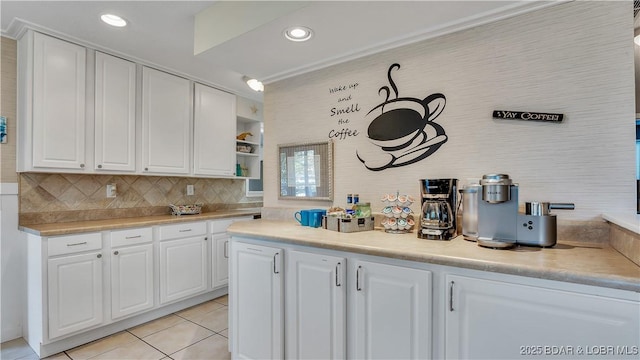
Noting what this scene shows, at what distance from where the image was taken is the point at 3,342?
236 cm

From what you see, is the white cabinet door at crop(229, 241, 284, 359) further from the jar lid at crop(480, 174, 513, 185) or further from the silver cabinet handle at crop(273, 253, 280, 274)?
the jar lid at crop(480, 174, 513, 185)

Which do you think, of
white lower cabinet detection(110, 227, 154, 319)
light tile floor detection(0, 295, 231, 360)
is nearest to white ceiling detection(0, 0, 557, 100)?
white lower cabinet detection(110, 227, 154, 319)

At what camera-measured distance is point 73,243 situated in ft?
7.55

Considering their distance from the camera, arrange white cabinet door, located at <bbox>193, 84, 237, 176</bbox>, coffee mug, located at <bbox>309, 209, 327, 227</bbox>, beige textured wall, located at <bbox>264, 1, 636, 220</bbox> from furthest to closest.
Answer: white cabinet door, located at <bbox>193, 84, 237, 176</bbox>
coffee mug, located at <bbox>309, 209, 327, 227</bbox>
beige textured wall, located at <bbox>264, 1, 636, 220</bbox>

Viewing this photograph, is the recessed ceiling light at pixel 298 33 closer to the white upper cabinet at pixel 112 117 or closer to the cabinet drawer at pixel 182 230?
the white upper cabinet at pixel 112 117

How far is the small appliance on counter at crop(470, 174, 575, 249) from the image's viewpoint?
1329mm

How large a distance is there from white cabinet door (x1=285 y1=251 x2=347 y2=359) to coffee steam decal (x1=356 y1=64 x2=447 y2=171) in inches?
33.3

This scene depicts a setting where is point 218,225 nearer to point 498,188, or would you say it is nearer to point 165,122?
point 165,122

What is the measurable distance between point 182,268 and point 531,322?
9.52ft

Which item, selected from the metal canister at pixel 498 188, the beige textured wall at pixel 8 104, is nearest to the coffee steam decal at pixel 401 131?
the metal canister at pixel 498 188

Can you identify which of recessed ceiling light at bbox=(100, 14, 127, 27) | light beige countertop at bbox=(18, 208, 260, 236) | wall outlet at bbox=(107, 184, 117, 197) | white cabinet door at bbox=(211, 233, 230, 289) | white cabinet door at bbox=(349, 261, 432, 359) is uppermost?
recessed ceiling light at bbox=(100, 14, 127, 27)

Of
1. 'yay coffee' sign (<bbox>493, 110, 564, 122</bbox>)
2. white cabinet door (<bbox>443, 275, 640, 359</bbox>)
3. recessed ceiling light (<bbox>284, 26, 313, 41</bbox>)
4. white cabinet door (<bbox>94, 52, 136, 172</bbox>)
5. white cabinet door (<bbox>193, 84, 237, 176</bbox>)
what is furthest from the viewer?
white cabinet door (<bbox>193, 84, 237, 176</bbox>)

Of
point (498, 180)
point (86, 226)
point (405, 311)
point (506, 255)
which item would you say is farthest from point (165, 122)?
point (506, 255)

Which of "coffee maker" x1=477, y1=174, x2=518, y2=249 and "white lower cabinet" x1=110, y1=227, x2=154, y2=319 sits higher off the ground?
"coffee maker" x1=477, y1=174, x2=518, y2=249
